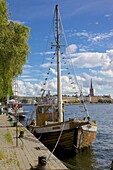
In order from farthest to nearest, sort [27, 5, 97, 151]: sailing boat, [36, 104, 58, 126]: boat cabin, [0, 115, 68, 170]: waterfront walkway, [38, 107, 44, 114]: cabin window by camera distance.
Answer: [38, 107, 44, 114]: cabin window, [36, 104, 58, 126]: boat cabin, [27, 5, 97, 151]: sailing boat, [0, 115, 68, 170]: waterfront walkway

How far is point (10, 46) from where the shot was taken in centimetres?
1541

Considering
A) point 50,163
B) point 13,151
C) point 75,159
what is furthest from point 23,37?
point 75,159

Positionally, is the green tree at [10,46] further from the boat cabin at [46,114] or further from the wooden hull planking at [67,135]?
the boat cabin at [46,114]

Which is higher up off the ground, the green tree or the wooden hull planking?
the green tree

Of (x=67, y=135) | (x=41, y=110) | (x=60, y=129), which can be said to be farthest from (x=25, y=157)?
(x=41, y=110)

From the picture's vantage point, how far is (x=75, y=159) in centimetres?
2059

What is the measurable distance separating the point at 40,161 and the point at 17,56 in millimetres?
7950

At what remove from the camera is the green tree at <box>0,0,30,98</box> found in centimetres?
1524

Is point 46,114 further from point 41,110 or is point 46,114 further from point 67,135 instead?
point 67,135

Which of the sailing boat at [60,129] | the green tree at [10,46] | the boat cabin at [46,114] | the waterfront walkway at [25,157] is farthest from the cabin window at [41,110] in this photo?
the green tree at [10,46]

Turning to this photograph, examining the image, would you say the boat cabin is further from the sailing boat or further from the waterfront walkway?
the waterfront walkway

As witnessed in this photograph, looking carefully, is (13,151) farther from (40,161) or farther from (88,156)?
(88,156)

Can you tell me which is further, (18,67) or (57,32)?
(57,32)

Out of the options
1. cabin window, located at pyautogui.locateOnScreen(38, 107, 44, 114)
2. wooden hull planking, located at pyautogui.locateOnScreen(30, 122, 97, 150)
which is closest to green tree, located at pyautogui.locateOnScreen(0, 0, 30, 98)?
wooden hull planking, located at pyautogui.locateOnScreen(30, 122, 97, 150)
